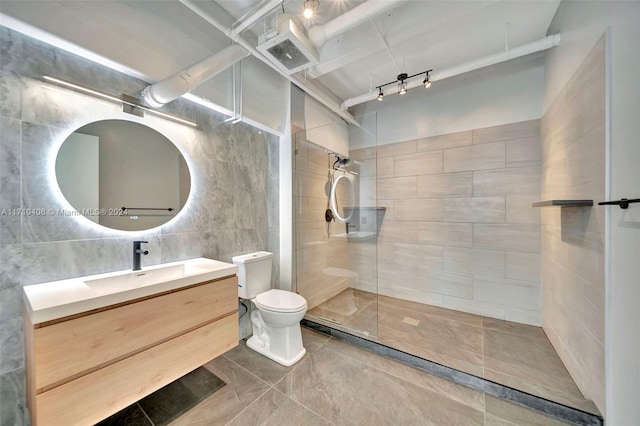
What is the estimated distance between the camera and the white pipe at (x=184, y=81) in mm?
1460

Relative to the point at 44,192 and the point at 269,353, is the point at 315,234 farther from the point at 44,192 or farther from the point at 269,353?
the point at 44,192

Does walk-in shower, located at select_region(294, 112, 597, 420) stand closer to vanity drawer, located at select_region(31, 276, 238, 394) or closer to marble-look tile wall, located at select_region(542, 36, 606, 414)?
marble-look tile wall, located at select_region(542, 36, 606, 414)

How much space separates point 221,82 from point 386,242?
8.71ft

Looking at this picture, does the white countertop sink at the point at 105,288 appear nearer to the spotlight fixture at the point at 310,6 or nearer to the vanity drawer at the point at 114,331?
the vanity drawer at the point at 114,331

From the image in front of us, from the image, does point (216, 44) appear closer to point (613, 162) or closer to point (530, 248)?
point (613, 162)

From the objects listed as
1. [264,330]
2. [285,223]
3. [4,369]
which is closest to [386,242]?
[285,223]

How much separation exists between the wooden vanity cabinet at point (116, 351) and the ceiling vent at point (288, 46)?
1.67 metres

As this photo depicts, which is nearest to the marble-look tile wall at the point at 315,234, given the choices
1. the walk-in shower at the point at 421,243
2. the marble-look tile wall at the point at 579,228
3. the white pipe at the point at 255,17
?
the walk-in shower at the point at 421,243

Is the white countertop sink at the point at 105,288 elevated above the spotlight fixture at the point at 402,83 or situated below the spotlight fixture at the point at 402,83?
below

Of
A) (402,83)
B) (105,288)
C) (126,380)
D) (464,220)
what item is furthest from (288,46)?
(464,220)

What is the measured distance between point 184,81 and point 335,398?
2.32 metres

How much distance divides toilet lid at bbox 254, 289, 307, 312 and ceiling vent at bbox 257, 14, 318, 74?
6.43ft

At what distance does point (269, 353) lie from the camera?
6.51ft

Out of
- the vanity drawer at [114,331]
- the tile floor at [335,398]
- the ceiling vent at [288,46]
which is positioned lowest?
the tile floor at [335,398]
